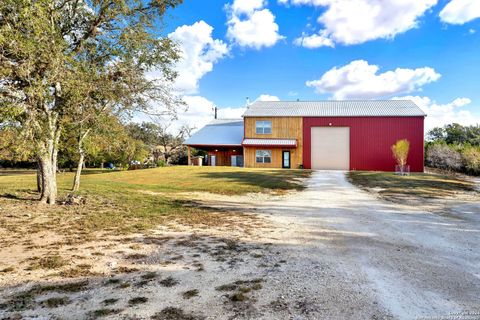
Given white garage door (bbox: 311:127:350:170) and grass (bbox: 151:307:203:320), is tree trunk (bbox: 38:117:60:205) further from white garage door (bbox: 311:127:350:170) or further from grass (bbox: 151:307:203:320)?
white garage door (bbox: 311:127:350:170)

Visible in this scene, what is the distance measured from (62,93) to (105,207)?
348cm

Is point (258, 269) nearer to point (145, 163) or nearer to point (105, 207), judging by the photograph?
point (105, 207)

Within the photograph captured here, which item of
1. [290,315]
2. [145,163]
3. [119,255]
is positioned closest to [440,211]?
[290,315]

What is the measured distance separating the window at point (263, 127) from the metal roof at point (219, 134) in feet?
8.03

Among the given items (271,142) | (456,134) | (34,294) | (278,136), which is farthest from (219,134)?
(456,134)

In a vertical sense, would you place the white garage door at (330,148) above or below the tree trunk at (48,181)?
above

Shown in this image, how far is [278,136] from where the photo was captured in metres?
32.1

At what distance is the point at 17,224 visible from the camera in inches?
275

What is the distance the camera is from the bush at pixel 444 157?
1158 inches

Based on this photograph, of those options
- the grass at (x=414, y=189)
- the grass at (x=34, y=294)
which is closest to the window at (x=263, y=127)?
the grass at (x=414, y=189)

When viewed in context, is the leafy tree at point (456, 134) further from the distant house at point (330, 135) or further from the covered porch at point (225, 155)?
the covered porch at point (225, 155)

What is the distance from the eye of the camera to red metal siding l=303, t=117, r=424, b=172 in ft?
96.3

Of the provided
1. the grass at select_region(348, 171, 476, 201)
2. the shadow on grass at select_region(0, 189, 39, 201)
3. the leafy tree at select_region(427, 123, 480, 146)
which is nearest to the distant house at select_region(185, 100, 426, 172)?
the grass at select_region(348, 171, 476, 201)

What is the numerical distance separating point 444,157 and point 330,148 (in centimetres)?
1180
